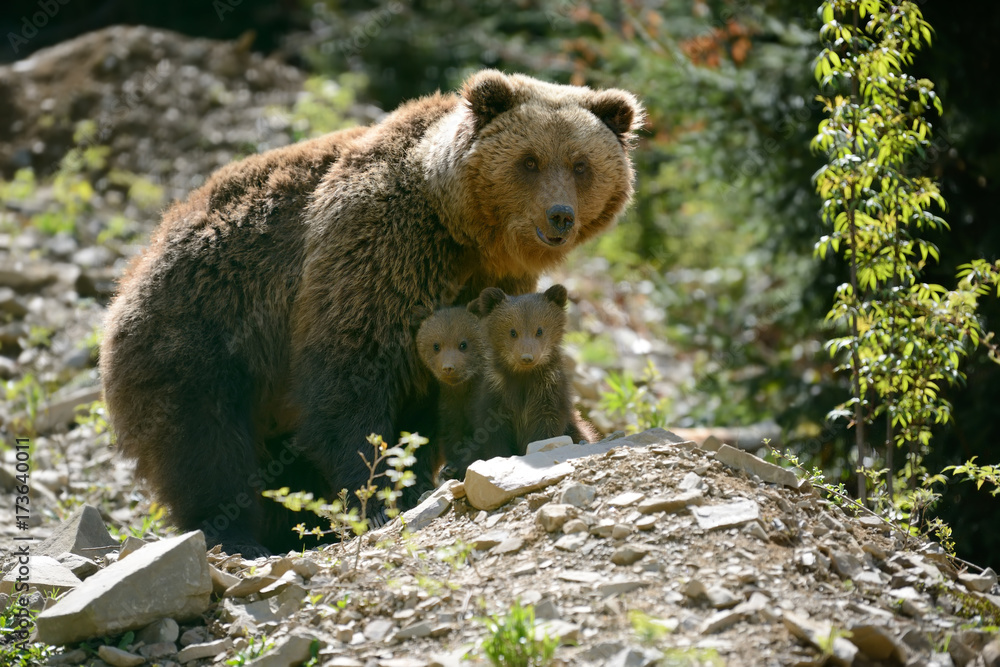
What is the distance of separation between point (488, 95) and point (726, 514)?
284 cm

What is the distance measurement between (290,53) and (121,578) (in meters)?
12.4

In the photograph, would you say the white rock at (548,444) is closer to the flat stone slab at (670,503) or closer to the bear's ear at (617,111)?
the flat stone slab at (670,503)

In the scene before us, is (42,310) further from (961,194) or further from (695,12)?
(961,194)

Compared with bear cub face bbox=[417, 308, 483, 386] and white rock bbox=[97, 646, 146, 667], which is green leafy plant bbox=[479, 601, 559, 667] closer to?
white rock bbox=[97, 646, 146, 667]

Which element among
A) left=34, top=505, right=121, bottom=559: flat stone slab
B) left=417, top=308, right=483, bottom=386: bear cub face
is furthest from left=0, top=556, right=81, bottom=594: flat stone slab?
left=417, top=308, right=483, bottom=386: bear cub face

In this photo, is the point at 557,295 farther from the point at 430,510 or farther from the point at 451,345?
the point at 430,510

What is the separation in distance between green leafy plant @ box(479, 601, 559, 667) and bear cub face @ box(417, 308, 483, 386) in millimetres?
2184

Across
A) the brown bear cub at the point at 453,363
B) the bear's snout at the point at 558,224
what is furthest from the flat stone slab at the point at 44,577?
the bear's snout at the point at 558,224

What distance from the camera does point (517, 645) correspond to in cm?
310

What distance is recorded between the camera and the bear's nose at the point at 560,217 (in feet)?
17.0

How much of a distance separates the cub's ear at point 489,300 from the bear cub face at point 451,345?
0.07m

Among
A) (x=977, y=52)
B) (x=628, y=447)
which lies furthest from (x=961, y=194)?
(x=628, y=447)

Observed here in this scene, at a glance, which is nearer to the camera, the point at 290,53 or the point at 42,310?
the point at 42,310

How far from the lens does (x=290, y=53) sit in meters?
14.8
